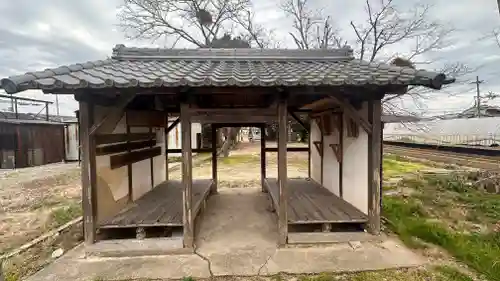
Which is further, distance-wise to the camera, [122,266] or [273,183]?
[273,183]

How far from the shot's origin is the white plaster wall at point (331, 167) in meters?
5.54

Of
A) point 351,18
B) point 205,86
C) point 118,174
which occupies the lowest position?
point 118,174

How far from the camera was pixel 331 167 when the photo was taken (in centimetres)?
589

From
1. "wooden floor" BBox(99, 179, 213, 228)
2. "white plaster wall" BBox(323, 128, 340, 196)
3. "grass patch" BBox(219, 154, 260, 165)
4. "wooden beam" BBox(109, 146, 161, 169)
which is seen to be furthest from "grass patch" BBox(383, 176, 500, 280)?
"grass patch" BBox(219, 154, 260, 165)

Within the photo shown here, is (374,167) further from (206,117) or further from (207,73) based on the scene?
(207,73)

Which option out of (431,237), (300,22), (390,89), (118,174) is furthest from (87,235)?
(300,22)

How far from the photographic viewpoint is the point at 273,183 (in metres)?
6.32

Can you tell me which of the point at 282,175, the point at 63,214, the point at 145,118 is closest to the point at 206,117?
the point at 282,175

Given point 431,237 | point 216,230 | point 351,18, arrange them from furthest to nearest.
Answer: point 351,18 < point 216,230 < point 431,237

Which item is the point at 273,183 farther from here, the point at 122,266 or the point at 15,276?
the point at 15,276

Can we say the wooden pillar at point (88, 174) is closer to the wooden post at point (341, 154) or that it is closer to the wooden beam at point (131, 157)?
the wooden beam at point (131, 157)

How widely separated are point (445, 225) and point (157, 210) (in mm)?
4352

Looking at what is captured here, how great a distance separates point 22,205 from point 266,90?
5.84 meters

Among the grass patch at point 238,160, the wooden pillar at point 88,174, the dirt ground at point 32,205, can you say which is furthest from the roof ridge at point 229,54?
the grass patch at point 238,160
